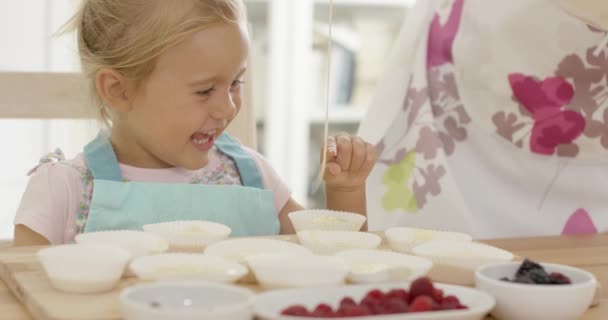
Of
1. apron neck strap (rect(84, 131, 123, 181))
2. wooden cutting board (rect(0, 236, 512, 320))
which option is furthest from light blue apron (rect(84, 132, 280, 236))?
wooden cutting board (rect(0, 236, 512, 320))

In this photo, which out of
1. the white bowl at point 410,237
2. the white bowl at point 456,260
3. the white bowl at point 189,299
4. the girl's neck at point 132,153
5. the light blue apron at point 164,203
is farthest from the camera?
the girl's neck at point 132,153

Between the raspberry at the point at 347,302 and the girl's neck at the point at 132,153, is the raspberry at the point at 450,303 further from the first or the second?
the girl's neck at the point at 132,153

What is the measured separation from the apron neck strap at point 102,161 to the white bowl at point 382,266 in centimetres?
47

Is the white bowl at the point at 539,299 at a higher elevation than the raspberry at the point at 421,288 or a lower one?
lower

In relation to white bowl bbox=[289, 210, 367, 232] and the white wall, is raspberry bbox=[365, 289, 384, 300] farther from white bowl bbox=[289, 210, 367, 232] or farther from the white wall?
the white wall

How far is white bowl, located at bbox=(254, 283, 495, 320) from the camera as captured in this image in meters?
0.73

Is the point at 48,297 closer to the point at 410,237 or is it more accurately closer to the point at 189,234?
the point at 189,234

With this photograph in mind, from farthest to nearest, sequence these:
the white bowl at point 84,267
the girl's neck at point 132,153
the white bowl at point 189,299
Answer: the girl's neck at point 132,153 → the white bowl at point 84,267 → the white bowl at point 189,299

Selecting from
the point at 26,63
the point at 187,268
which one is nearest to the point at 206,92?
the point at 187,268

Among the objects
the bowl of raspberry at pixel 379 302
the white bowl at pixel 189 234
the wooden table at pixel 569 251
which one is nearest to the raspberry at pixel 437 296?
the bowl of raspberry at pixel 379 302

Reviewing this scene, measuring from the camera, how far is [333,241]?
1009 mm

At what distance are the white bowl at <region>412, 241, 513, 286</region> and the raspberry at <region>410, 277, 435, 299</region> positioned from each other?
0.15 metres

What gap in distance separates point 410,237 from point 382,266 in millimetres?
145

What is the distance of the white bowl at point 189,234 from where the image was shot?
1.00 metres
